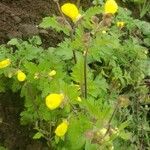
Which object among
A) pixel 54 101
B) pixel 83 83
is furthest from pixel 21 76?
pixel 54 101

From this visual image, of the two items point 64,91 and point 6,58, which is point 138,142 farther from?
point 6,58

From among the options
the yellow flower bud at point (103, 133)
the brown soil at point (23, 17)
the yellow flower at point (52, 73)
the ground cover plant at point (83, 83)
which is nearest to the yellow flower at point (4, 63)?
the ground cover plant at point (83, 83)

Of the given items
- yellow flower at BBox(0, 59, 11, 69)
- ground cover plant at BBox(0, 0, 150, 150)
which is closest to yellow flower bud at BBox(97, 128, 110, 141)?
ground cover plant at BBox(0, 0, 150, 150)

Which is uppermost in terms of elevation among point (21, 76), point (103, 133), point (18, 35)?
point (103, 133)

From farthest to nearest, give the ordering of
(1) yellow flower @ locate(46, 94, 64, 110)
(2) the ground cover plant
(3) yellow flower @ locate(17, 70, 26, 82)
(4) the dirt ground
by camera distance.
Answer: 1. (4) the dirt ground
2. (3) yellow flower @ locate(17, 70, 26, 82)
3. (2) the ground cover plant
4. (1) yellow flower @ locate(46, 94, 64, 110)

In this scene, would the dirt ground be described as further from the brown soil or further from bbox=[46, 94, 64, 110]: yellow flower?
bbox=[46, 94, 64, 110]: yellow flower

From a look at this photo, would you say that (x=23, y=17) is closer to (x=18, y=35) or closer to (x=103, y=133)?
(x=18, y=35)

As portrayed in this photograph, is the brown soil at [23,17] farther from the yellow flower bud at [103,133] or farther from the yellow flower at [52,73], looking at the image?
the yellow flower bud at [103,133]

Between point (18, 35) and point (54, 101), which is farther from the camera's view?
point (18, 35)

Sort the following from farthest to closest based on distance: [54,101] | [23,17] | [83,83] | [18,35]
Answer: [23,17], [18,35], [83,83], [54,101]

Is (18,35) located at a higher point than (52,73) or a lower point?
lower
